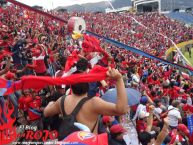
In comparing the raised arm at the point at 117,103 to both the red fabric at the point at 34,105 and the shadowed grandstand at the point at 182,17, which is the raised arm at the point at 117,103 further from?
the shadowed grandstand at the point at 182,17

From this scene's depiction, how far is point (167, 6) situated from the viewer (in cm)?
6353

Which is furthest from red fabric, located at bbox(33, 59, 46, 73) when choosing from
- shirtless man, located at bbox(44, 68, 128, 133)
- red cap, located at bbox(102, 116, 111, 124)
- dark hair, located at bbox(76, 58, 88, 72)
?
shirtless man, located at bbox(44, 68, 128, 133)

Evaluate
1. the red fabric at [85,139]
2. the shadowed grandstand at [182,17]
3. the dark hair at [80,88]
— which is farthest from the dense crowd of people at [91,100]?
the shadowed grandstand at [182,17]

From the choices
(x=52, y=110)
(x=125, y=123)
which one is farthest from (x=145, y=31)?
(x=52, y=110)

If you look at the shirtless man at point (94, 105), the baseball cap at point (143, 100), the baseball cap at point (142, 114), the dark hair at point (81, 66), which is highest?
the dark hair at point (81, 66)

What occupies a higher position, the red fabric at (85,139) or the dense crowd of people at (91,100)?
the red fabric at (85,139)

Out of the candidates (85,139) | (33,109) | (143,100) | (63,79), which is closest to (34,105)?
(33,109)

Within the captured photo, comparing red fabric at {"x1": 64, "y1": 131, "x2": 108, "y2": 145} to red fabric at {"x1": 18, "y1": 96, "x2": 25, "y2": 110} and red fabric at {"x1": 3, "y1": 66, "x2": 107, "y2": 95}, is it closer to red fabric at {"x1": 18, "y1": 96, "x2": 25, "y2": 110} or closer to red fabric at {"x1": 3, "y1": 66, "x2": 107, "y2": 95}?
red fabric at {"x1": 3, "y1": 66, "x2": 107, "y2": 95}

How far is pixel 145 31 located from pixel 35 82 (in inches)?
1253

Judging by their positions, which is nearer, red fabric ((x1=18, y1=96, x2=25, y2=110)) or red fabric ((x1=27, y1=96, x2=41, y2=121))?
red fabric ((x1=27, y1=96, x2=41, y2=121))

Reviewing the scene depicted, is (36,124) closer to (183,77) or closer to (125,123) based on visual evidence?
(125,123)

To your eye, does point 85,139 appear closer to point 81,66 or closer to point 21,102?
point 81,66

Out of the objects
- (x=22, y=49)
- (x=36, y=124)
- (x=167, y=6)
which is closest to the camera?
(x=36, y=124)

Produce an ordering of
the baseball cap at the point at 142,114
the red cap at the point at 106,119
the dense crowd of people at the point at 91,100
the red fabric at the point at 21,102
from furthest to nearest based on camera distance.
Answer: the baseball cap at the point at 142,114 < the red fabric at the point at 21,102 < the red cap at the point at 106,119 < the dense crowd of people at the point at 91,100
